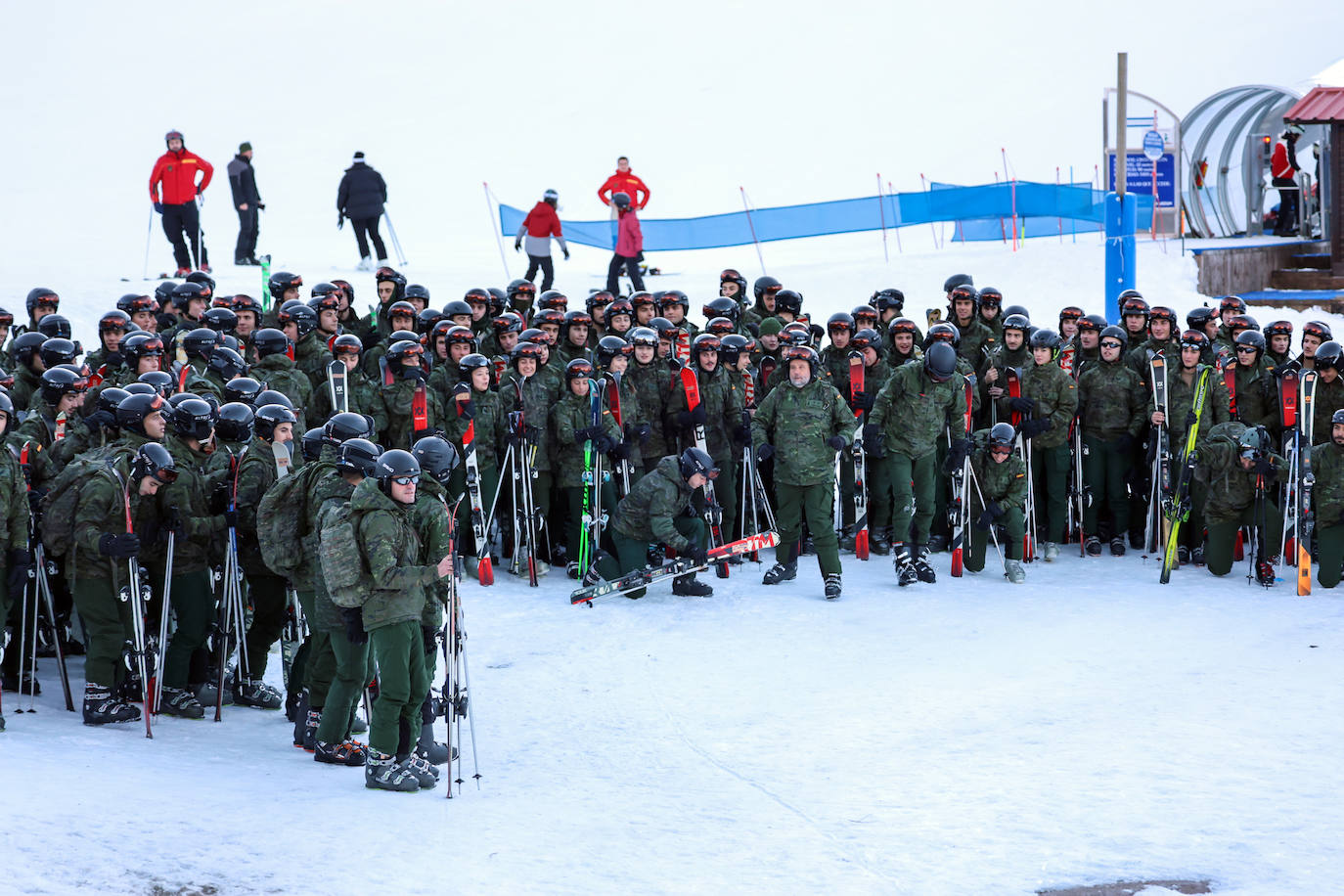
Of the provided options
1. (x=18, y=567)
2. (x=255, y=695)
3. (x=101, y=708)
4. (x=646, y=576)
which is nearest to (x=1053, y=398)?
(x=646, y=576)

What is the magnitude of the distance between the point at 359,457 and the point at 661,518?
12.6ft

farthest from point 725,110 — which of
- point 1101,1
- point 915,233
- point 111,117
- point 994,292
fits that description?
point 994,292

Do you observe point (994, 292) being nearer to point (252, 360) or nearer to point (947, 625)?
point (947, 625)

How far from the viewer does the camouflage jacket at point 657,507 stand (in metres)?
10.1

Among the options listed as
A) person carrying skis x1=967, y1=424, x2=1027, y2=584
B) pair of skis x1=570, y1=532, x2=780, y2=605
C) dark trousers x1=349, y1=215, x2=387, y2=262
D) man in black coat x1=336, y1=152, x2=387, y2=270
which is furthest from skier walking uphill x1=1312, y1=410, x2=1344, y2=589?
dark trousers x1=349, y1=215, x2=387, y2=262

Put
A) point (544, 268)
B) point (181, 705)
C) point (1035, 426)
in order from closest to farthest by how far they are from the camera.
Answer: point (181, 705)
point (1035, 426)
point (544, 268)

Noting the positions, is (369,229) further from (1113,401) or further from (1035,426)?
(1113,401)

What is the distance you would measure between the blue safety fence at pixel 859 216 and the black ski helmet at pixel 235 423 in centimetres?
1507

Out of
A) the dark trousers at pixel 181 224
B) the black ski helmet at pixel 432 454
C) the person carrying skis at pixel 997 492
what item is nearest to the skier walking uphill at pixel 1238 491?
the person carrying skis at pixel 997 492

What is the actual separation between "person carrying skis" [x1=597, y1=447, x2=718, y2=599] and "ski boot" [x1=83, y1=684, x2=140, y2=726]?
3.78 meters

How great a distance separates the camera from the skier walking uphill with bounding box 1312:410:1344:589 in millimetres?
10047

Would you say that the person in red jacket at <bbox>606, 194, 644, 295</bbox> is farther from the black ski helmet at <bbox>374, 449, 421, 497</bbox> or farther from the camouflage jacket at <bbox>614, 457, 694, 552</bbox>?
the black ski helmet at <bbox>374, 449, 421, 497</bbox>

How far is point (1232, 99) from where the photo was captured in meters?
25.3

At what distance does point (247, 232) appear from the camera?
19.5 metres
